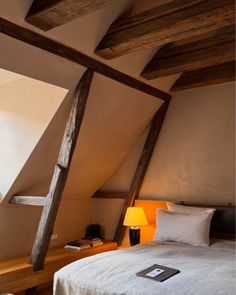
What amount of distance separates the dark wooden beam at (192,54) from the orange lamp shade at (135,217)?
5.45 ft

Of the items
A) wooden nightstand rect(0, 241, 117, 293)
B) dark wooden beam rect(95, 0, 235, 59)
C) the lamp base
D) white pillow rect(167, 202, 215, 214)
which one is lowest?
wooden nightstand rect(0, 241, 117, 293)

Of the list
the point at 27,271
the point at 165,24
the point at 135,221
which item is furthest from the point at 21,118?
the point at 135,221

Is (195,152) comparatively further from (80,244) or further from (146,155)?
(80,244)

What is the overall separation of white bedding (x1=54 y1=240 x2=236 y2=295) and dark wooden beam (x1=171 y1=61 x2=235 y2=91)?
1912 millimetres

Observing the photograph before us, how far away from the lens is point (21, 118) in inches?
129

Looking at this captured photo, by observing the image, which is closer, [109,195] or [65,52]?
[65,52]

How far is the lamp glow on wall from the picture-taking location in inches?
154

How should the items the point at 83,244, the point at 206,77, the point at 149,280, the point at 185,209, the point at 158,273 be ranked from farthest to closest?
the point at 83,244, the point at 206,77, the point at 185,209, the point at 158,273, the point at 149,280

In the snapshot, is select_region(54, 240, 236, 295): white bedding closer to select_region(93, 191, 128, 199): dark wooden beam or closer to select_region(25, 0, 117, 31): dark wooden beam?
select_region(93, 191, 128, 199): dark wooden beam

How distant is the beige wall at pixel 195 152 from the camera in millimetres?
3779

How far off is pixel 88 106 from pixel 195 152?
5.20 ft

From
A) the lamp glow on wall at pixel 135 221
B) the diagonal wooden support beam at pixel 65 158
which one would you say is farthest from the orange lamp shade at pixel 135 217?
the diagonal wooden support beam at pixel 65 158

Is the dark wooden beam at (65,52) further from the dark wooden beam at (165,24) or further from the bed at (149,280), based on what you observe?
the bed at (149,280)

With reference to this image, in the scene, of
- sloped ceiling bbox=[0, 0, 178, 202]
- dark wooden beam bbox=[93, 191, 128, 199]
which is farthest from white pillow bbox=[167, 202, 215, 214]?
sloped ceiling bbox=[0, 0, 178, 202]
